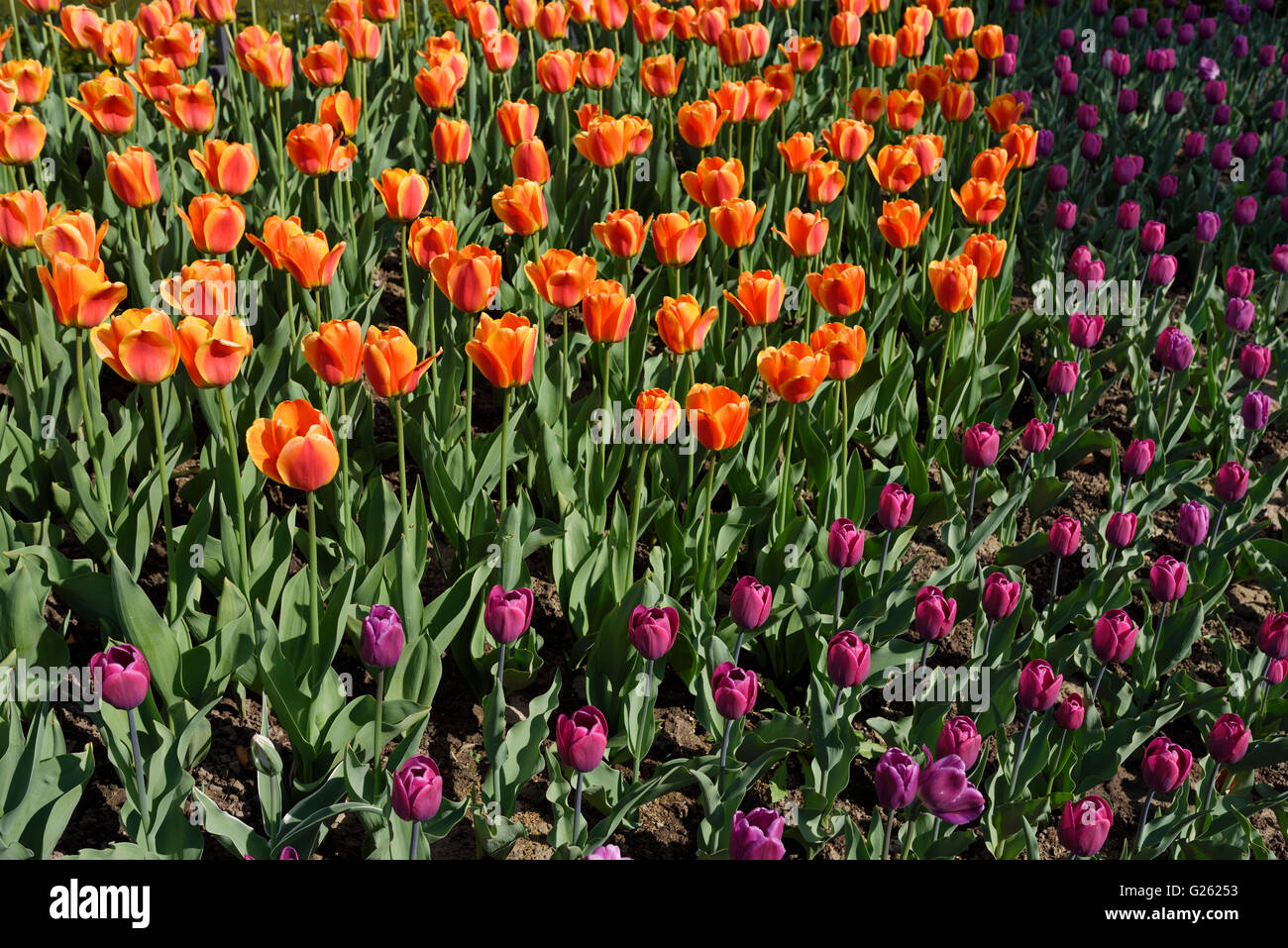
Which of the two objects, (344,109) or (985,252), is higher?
(344,109)

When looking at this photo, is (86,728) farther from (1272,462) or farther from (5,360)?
(1272,462)

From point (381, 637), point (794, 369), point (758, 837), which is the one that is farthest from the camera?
point (794, 369)

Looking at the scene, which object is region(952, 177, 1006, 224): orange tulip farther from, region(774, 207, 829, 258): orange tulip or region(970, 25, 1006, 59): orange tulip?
region(970, 25, 1006, 59): orange tulip

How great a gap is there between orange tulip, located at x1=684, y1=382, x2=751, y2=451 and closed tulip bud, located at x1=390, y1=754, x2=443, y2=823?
3.02 feet

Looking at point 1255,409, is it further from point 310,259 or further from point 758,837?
point 310,259

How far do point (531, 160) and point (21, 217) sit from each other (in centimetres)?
129

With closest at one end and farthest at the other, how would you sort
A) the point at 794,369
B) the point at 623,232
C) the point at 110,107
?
→ the point at 794,369 → the point at 623,232 → the point at 110,107

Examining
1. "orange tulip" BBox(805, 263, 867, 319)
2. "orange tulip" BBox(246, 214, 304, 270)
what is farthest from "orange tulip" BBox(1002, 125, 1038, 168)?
"orange tulip" BBox(246, 214, 304, 270)

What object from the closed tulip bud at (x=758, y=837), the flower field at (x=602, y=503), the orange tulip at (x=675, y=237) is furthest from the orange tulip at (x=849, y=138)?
the closed tulip bud at (x=758, y=837)

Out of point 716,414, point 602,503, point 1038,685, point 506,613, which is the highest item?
point 716,414

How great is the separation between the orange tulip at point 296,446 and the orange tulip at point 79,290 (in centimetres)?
56

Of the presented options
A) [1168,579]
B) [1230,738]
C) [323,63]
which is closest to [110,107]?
[323,63]

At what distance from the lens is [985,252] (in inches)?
133
